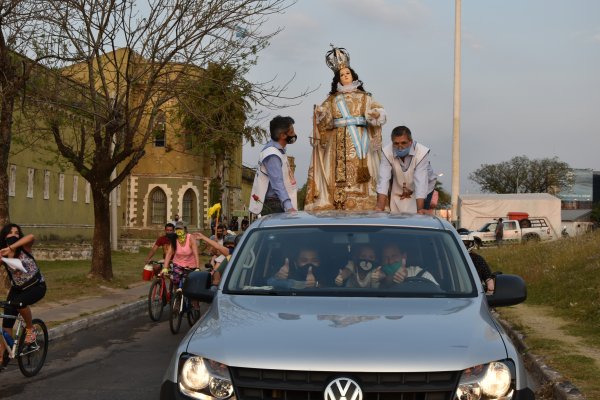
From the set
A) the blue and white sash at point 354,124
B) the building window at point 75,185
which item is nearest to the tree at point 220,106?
the blue and white sash at point 354,124

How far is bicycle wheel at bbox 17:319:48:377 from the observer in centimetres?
967

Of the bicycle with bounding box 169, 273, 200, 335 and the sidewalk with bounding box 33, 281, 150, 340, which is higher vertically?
the bicycle with bounding box 169, 273, 200, 335

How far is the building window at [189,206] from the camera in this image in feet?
206

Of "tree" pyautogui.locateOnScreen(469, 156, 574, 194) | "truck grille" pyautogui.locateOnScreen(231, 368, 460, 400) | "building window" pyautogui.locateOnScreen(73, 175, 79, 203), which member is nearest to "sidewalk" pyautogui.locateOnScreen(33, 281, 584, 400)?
"truck grille" pyautogui.locateOnScreen(231, 368, 460, 400)

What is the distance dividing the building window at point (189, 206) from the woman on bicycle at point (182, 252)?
46.9 m

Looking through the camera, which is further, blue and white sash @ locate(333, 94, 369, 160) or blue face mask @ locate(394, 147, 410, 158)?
blue and white sash @ locate(333, 94, 369, 160)

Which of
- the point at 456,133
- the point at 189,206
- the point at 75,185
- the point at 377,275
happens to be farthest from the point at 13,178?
the point at 377,275

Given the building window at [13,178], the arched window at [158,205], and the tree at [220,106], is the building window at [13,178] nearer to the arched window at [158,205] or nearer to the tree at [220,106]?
the arched window at [158,205]

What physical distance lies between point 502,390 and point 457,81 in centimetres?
3075

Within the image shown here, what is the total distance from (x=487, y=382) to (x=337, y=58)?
28.3ft

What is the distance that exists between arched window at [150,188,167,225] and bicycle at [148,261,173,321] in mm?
46274

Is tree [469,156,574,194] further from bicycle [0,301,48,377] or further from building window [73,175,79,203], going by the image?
bicycle [0,301,48,377]

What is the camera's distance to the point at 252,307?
5121mm

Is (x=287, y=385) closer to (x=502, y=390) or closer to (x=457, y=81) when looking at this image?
(x=502, y=390)
